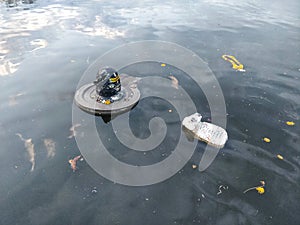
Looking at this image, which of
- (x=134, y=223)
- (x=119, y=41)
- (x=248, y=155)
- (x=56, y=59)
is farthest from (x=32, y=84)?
(x=248, y=155)

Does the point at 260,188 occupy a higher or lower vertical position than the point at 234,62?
lower

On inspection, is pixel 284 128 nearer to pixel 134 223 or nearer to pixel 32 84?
pixel 134 223

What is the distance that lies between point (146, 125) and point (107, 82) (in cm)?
213

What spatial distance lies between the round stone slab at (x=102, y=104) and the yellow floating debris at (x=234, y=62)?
518cm

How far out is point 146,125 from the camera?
845 centimetres

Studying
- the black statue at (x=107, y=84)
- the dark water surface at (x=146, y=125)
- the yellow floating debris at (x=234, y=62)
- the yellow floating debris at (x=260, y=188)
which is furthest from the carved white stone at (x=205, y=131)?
the yellow floating debris at (x=234, y=62)

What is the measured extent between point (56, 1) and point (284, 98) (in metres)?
21.1

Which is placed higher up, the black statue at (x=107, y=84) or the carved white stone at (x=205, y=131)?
the black statue at (x=107, y=84)

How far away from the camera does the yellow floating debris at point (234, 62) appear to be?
38.9ft

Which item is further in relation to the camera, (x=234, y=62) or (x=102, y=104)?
(x=234, y=62)

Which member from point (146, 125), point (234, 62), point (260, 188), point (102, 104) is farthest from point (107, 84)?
point (234, 62)

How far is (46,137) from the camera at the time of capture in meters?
7.93

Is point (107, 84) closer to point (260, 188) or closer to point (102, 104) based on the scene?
point (102, 104)

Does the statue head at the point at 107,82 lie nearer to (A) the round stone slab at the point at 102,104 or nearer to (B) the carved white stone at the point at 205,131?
(A) the round stone slab at the point at 102,104
